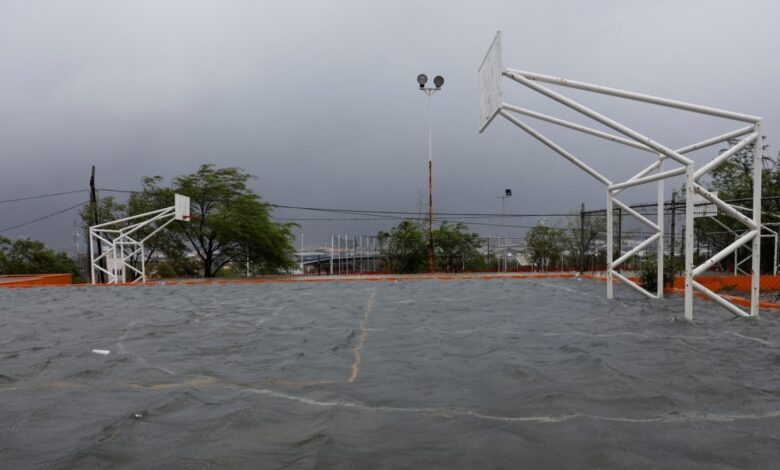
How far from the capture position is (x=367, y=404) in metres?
3.07

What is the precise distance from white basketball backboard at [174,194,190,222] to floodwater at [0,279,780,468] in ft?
32.9

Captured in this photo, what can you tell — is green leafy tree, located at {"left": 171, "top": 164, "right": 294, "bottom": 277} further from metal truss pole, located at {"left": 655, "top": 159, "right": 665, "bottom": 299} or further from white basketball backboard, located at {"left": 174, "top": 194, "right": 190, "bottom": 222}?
metal truss pole, located at {"left": 655, "top": 159, "right": 665, "bottom": 299}

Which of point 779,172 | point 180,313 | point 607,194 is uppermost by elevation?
point 779,172

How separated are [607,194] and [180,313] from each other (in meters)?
7.54

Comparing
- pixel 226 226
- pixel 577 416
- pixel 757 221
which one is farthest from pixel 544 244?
pixel 577 416

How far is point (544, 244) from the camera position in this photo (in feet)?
71.3

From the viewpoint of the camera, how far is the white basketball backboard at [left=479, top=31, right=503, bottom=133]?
7109 mm

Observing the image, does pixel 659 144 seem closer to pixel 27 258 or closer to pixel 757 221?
pixel 757 221

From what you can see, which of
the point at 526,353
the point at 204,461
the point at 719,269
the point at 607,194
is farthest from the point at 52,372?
the point at 719,269

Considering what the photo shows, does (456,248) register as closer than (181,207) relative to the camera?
→ No

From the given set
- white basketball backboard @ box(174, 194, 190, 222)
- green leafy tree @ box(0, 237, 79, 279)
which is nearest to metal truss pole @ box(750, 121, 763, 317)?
white basketball backboard @ box(174, 194, 190, 222)

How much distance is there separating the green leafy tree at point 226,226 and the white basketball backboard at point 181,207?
2244mm

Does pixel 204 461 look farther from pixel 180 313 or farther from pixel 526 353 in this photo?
pixel 180 313

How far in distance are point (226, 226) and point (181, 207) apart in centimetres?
270
